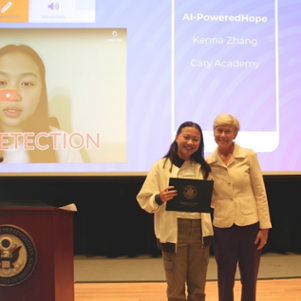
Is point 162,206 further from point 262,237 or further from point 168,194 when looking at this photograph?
point 262,237

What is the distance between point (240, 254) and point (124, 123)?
2.07 meters

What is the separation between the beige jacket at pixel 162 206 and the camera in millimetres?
2016

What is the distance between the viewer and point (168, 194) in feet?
6.42

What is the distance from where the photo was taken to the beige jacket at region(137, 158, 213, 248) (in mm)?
2016

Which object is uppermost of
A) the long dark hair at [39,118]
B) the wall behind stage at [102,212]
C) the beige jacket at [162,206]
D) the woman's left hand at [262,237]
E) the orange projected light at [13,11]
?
the orange projected light at [13,11]

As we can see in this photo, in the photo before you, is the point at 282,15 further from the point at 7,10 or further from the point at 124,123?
the point at 7,10

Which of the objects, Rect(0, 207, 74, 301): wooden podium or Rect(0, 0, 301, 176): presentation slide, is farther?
Rect(0, 0, 301, 176): presentation slide

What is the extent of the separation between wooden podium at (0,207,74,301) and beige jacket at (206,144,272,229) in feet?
2.90

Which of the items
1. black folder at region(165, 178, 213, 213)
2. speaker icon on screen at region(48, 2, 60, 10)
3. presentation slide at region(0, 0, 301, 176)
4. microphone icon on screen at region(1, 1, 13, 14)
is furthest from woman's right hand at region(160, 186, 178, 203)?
microphone icon on screen at region(1, 1, 13, 14)

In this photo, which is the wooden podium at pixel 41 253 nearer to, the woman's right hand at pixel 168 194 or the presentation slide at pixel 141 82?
the woman's right hand at pixel 168 194

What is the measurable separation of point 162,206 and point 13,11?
284 cm

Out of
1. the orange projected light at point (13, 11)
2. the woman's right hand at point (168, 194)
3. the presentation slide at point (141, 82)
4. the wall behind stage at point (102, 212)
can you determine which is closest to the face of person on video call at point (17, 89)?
the presentation slide at point (141, 82)

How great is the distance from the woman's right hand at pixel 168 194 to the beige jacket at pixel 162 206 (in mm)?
70

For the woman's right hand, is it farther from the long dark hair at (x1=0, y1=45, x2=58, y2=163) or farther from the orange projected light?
the orange projected light
